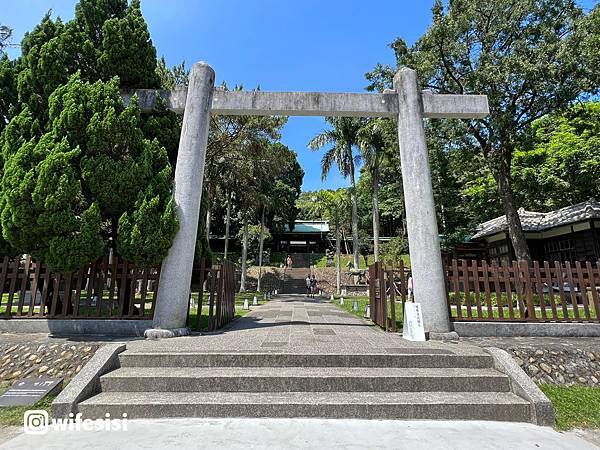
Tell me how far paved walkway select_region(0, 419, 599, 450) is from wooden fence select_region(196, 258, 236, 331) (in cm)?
338

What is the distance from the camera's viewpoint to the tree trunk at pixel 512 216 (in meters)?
14.6

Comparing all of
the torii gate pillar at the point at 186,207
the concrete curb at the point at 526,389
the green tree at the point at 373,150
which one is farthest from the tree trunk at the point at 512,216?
the torii gate pillar at the point at 186,207

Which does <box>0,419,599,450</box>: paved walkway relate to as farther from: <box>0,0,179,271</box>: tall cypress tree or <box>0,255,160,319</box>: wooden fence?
<box>0,0,179,271</box>: tall cypress tree

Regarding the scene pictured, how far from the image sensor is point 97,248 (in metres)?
6.09

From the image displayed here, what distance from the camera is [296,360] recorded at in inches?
187

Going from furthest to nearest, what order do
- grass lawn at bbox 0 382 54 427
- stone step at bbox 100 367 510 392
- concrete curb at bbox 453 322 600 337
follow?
1. concrete curb at bbox 453 322 600 337
2. stone step at bbox 100 367 510 392
3. grass lawn at bbox 0 382 54 427

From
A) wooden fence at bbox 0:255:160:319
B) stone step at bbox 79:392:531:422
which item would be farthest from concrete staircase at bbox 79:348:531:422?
wooden fence at bbox 0:255:160:319

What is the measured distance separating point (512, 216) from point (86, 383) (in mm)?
16652

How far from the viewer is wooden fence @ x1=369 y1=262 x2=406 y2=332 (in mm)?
7246

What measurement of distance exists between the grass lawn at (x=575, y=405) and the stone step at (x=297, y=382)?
0.61 meters

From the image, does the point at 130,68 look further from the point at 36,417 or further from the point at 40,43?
the point at 36,417

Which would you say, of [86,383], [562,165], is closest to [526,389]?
[86,383]

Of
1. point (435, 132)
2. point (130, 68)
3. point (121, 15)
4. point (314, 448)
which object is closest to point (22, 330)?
point (130, 68)

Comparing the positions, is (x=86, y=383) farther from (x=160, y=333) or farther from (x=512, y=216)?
(x=512, y=216)
